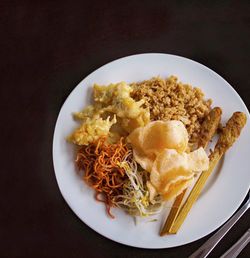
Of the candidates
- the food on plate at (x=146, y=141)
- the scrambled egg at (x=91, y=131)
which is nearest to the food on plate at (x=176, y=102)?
the food on plate at (x=146, y=141)

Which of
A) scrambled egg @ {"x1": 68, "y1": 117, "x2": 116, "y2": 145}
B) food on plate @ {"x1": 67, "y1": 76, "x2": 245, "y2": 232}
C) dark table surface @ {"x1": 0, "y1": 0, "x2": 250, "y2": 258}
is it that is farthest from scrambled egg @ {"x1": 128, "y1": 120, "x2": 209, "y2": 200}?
dark table surface @ {"x1": 0, "y1": 0, "x2": 250, "y2": 258}

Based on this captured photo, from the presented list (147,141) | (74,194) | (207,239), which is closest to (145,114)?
(147,141)

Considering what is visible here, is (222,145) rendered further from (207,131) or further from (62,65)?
(62,65)

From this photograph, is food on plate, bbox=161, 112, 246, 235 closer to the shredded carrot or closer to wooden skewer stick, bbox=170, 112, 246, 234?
wooden skewer stick, bbox=170, 112, 246, 234

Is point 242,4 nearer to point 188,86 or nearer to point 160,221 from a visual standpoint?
point 188,86

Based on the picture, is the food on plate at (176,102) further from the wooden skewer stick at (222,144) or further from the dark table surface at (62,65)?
the dark table surface at (62,65)

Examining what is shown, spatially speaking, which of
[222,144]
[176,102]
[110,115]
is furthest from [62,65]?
[222,144]

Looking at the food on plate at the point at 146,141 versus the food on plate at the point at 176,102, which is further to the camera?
the food on plate at the point at 176,102
